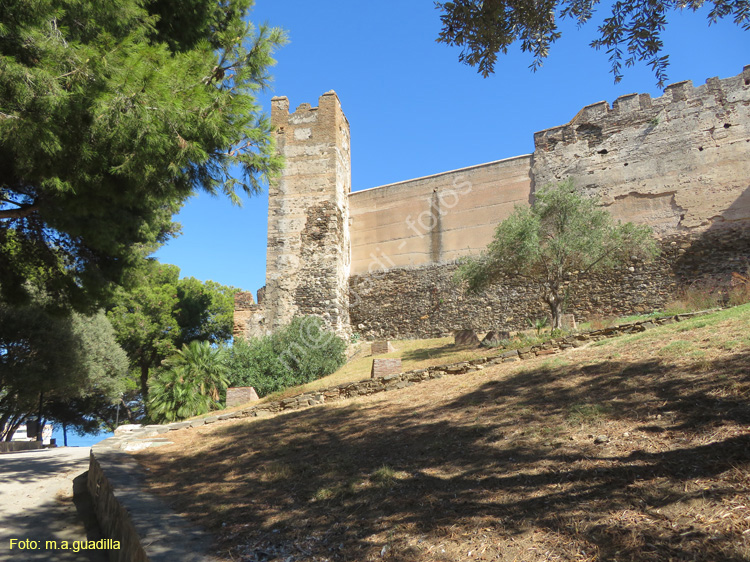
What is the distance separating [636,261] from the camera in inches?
621

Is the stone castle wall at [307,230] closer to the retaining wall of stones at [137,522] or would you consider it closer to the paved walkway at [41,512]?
the paved walkway at [41,512]

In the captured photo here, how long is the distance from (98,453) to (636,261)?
15351 millimetres

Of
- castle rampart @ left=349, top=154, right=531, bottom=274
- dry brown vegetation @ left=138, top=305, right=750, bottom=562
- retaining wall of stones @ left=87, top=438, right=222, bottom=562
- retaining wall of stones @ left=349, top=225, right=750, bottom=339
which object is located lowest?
retaining wall of stones @ left=87, top=438, right=222, bottom=562

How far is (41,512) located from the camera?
560 cm

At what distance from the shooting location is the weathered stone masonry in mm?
15148

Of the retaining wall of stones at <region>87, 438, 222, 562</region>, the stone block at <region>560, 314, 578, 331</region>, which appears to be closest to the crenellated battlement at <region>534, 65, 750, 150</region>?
the stone block at <region>560, 314, 578, 331</region>

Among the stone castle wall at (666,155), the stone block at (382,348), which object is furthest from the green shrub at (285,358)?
the stone castle wall at (666,155)

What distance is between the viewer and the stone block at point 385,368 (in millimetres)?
10602

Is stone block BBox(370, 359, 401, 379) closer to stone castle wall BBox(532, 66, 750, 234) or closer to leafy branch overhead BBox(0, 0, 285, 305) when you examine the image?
leafy branch overhead BBox(0, 0, 285, 305)

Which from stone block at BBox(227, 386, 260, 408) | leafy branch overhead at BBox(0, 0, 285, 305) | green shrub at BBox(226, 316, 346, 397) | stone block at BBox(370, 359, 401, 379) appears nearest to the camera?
leafy branch overhead at BBox(0, 0, 285, 305)

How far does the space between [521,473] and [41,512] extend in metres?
5.35

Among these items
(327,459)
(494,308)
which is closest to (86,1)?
(327,459)

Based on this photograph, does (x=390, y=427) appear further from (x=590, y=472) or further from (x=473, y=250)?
(x=473, y=250)

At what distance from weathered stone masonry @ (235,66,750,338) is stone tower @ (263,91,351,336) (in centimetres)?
4
